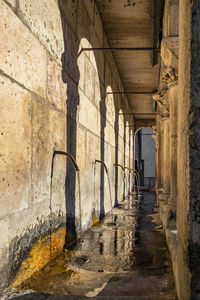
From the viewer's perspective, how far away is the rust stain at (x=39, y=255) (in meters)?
2.42

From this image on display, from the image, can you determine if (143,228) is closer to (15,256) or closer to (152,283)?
(152,283)

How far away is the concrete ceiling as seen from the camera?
5.78m

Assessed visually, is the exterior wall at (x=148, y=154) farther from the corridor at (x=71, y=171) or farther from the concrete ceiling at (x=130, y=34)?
the corridor at (x=71, y=171)

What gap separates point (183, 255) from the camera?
74.6 inches

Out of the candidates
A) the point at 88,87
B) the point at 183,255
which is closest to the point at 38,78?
the point at 183,255

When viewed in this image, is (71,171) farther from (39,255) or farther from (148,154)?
(148,154)

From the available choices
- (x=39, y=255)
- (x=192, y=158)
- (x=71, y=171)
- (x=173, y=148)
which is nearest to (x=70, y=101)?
(x=71, y=171)

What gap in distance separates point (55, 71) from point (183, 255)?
2181 mm

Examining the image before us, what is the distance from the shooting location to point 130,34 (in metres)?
6.88

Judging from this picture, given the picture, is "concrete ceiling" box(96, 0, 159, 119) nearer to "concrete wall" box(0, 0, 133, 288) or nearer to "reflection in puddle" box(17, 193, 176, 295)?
"concrete wall" box(0, 0, 133, 288)

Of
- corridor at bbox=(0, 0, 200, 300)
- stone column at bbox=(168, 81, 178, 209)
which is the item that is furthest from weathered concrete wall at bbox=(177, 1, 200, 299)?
stone column at bbox=(168, 81, 178, 209)

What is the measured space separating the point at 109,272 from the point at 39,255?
2.06 ft

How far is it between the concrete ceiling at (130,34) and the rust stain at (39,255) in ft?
14.0

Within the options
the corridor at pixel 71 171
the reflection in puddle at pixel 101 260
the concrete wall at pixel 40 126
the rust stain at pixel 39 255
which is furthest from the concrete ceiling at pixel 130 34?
the rust stain at pixel 39 255
